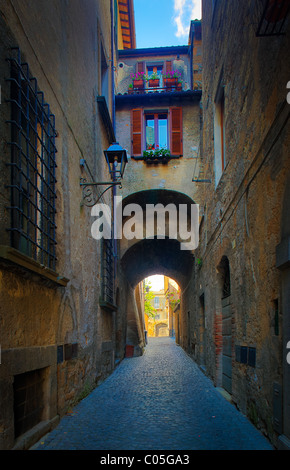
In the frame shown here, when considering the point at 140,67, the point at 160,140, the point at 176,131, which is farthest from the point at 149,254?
the point at 140,67

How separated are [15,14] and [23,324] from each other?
9.59ft

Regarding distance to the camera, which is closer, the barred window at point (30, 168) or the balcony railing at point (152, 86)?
the barred window at point (30, 168)

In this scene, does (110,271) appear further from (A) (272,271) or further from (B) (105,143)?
(A) (272,271)

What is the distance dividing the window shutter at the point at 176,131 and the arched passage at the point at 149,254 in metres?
1.31

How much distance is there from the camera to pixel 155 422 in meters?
4.83

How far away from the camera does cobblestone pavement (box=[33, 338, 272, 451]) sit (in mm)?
3908

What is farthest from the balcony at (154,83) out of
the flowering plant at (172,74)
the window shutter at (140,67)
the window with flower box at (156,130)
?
the window shutter at (140,67)

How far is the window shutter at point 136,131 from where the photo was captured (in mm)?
11992

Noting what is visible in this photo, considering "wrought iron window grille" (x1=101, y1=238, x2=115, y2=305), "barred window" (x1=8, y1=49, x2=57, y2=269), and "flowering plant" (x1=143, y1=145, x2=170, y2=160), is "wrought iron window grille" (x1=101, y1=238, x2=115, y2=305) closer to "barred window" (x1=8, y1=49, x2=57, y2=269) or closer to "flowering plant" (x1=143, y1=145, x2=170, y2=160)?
"flowering plant" (x1=143, y1=145, x2=170, y2=160)

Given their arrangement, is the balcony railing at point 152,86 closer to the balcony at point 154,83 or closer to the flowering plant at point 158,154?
the balcony at point 154,83

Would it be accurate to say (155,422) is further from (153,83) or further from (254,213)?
(153,83)

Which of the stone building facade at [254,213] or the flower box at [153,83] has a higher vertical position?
the flower box at [153,83]

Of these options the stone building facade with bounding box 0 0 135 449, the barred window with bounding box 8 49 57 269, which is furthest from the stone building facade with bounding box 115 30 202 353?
→ the barred window with bounding box 8 49 57 269

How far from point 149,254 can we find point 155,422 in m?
10.5
